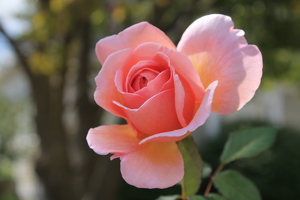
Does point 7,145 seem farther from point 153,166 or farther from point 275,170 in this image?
point 153,166

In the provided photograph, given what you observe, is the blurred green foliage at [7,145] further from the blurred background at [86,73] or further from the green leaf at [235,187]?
the green leaf at [235,187]

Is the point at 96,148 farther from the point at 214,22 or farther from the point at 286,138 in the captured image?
the point at 286,138

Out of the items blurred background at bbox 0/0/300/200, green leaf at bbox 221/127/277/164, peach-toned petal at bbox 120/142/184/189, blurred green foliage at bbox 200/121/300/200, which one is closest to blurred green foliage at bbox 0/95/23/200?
blurred background at bbox 0/0/300/200

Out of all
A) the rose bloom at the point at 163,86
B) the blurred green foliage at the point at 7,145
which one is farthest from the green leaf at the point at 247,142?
the blurred green foliage at the point at 7,145

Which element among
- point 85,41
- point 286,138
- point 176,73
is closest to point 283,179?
point 286,138

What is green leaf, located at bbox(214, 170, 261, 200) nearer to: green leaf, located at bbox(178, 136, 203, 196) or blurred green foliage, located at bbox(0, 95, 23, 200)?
green leaf, located at bbox(178, 136, 203, 196)

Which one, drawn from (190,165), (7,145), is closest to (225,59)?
(190,165)
